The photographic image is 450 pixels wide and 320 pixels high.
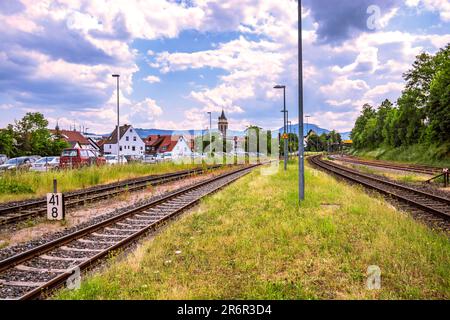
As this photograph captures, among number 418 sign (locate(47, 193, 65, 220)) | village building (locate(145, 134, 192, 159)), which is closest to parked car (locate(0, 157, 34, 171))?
number 418 sign (locate(47, 193, 65, 220))

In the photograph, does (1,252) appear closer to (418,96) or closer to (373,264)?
(373,264)

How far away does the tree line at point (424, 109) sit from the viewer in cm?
3662

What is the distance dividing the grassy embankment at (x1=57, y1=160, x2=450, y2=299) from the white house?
85.7 m

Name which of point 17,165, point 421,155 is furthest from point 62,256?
point 421,155

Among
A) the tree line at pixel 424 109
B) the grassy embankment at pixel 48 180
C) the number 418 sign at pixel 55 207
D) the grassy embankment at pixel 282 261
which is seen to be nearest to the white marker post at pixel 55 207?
the number 418 sign at pixel 55 207

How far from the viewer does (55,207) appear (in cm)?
1130

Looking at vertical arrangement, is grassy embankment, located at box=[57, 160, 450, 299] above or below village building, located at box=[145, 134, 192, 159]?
below

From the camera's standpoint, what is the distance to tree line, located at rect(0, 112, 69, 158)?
5301 centimetres

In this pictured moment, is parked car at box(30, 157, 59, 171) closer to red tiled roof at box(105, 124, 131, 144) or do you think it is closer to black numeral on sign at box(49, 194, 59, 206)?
black numeral on sign at box(49, 194, 59, 206)

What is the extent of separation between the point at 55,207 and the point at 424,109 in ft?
164

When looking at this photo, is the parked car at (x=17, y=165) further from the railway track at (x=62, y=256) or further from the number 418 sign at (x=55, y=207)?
the railway track at (x=62, y=256)

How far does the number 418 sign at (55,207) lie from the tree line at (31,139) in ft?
145
